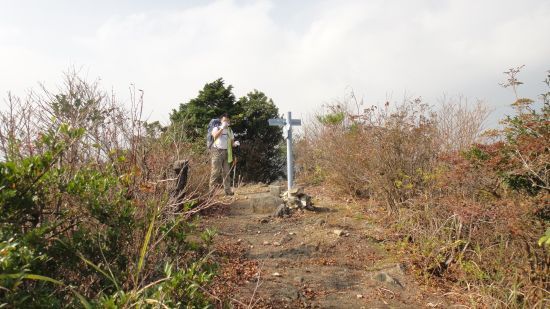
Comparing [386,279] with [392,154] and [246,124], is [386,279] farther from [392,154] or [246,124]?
[246,124]

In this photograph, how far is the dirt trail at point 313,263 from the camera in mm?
4242

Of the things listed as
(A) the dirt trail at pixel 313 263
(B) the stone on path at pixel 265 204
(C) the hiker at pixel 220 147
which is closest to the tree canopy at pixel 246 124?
(C) the hiker at pixel 220 147

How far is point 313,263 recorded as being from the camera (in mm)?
5320

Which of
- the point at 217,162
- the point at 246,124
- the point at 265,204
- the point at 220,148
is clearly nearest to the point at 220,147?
the point at 220,148

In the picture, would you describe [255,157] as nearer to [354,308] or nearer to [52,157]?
[354,308]

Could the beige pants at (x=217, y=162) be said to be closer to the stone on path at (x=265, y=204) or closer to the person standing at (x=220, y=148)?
the person standing at (x=220, y=148)

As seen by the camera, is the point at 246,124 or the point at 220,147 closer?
the point at 220,147

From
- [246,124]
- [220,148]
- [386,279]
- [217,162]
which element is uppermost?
[246,124]

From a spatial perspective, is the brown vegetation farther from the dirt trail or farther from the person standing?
the person standing

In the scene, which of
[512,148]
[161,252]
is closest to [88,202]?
[161,252]

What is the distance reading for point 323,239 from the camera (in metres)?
6.18

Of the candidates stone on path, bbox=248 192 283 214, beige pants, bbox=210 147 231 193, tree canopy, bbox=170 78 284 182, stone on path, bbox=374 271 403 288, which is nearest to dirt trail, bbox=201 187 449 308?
stone on path, bbox=374 271 403 288

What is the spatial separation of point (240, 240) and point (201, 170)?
3.22 meters

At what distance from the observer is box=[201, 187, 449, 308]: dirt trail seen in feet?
13.9
